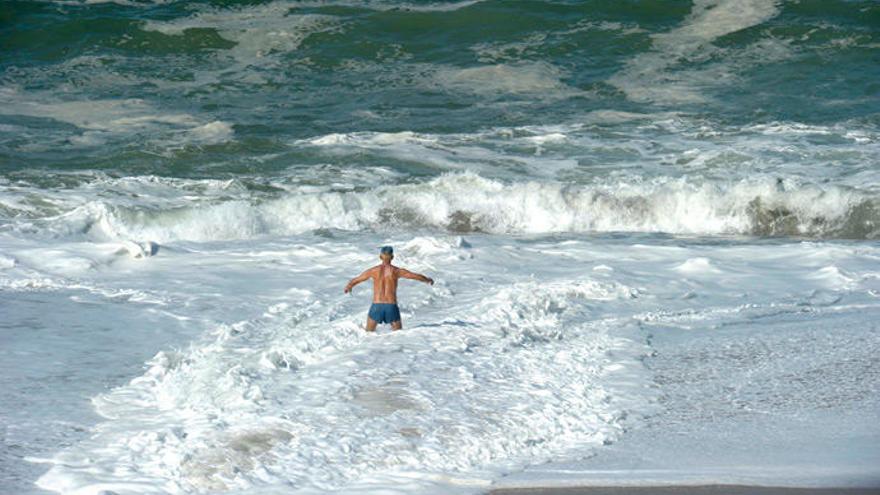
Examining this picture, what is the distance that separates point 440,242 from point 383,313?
3.05 meters

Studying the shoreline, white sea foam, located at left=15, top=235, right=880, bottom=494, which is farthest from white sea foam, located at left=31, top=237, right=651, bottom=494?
the shoreline

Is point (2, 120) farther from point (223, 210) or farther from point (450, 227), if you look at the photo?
point (450, 227)

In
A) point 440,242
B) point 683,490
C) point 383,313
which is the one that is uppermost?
point 440,242

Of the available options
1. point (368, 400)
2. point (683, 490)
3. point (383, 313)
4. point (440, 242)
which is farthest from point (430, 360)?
point (440, 242)

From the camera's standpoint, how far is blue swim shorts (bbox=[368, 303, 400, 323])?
9379mm

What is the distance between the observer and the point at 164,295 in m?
10.8

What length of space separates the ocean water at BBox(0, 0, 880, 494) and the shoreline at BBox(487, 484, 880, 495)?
12 centimetres

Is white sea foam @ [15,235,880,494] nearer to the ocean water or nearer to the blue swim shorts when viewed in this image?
the ocean water

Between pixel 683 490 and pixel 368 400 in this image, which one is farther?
pixel 368 400

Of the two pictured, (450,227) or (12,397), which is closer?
(12,397)

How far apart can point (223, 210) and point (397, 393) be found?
6.51m

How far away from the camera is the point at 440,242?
12.4m

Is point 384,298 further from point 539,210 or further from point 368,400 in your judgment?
point 539,210

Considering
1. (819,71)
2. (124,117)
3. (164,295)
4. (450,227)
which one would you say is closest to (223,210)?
(450,227)
